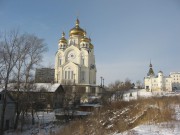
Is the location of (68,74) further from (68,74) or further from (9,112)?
(9,112)

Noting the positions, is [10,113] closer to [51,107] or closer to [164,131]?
[51,107]

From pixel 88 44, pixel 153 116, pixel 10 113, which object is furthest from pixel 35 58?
pixel 88 44

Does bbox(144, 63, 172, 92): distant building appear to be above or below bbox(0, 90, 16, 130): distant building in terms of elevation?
above

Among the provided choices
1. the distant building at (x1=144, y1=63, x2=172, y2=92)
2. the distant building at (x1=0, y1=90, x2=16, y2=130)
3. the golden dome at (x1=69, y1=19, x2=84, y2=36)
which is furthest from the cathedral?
the distant building at (x1=0, y1=90, x2=16, y2=130)

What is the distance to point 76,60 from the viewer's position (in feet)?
194

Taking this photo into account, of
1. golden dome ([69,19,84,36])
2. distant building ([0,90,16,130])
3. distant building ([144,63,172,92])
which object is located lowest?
distant building ([0,90,16,130])

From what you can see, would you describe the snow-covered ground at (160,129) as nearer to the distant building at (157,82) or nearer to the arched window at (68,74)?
the arched window at (68,74)

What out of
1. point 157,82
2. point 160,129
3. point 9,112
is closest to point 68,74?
point 9,112

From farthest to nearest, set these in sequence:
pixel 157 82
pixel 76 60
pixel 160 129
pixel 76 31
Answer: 1. pixel 157 82
2. pixel 76 31
3. pixel 76 60
4. pixel 160 129

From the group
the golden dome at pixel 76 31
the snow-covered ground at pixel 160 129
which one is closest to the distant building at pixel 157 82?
the golden dome at pixel 76 31

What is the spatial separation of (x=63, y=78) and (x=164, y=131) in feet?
162

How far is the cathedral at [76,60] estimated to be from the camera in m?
56.7

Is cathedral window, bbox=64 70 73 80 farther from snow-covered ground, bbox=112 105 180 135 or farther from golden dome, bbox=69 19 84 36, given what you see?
snow-covered ground, bbox=112 105 180 135

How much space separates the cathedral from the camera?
5666cm
